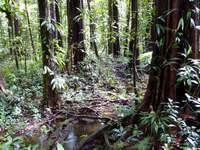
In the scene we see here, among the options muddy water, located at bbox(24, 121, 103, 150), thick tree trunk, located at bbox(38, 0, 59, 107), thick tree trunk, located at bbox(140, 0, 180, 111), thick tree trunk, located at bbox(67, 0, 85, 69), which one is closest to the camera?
thick tree trunk, located at bbox(140, 0, 180, 111)

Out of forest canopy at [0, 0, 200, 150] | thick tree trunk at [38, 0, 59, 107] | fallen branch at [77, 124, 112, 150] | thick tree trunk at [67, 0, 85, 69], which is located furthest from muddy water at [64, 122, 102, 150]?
thick tree trunk at [67, 0, 85, 69]

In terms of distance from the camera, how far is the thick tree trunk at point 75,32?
8.47m

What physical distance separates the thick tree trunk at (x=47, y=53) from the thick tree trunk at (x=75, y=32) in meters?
2.56

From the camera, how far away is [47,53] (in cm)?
564

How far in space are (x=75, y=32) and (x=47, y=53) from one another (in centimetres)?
312

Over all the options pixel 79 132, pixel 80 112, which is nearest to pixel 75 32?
pixel 80 112

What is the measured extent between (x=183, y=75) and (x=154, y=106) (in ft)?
2.47

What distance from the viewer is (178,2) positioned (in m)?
3.96

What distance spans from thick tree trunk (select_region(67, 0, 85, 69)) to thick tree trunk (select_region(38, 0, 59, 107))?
256cm

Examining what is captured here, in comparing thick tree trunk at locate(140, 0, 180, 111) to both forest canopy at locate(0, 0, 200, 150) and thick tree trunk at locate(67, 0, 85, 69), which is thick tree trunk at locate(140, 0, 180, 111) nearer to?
forest canopy at locate(0, 0, 200, 150)

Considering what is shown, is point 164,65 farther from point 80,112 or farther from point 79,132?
point 80,112

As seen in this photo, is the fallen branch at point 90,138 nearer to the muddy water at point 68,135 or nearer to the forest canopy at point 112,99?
the forest canopy at point 112,99

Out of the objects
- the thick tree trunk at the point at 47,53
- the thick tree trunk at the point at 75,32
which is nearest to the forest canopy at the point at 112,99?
the thick tree trunk at the point at 47,53

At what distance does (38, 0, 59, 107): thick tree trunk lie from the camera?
552 centimetres
